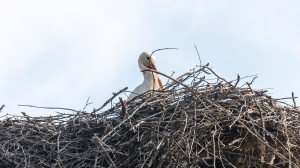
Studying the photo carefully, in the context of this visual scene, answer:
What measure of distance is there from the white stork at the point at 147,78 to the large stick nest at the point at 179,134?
136 cm

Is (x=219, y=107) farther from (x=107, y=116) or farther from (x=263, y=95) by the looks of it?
(x=107, y=116)

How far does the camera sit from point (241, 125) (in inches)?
116

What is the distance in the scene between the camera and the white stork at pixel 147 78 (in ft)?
15.3

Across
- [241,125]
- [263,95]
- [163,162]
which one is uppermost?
[263,95]

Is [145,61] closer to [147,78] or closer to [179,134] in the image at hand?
[147,78]

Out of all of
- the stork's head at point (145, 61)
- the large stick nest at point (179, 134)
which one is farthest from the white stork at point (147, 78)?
the large stick nest at point (179, 134)

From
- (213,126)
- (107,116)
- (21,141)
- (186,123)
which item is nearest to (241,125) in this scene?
(213,126)

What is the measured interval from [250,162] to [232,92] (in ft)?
1.26

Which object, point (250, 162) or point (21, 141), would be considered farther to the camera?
point (21, 141)

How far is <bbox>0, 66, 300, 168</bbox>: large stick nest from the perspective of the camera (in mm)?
2854

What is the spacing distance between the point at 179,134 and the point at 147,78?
2032 mm

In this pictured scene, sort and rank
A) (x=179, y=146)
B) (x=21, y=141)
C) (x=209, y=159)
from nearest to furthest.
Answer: (x=179, y=146) < (x=209, y=159) < (x=21, y=141)

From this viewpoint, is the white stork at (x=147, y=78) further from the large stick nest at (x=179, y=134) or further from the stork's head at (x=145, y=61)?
the large stick nest at (x=179, y=134)

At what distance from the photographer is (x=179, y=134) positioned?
2816 millimetres
